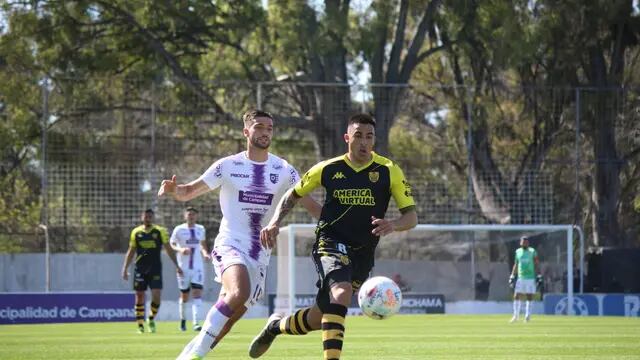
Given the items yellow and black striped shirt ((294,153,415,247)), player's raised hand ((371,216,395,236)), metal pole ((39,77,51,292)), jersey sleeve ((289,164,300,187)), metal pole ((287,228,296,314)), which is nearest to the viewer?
player's raised hand ((371,216,395,236))

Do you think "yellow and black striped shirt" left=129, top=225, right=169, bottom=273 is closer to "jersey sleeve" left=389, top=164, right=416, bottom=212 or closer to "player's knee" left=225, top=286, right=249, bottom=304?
"player's knee" left=225, top=286, right=249, bottom=304

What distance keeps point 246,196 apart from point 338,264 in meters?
1.44

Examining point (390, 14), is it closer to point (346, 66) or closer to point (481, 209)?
point (346, 66)

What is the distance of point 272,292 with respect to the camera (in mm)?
35969

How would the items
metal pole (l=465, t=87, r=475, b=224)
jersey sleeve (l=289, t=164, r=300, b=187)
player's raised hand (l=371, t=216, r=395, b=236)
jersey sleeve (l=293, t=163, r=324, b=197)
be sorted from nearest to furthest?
player's raised hand (l=371, t=216, r=395, b=236), jersey sleeve (l=293, t=163, r=324, b=197), jersey sleeve (l=289, t=164, r=300, b=187), metal pole (l=465, t=87, r=475, b=224)

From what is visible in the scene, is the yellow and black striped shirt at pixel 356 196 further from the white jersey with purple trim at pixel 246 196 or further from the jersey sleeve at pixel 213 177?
the jersey sleeve at pixel 213 177

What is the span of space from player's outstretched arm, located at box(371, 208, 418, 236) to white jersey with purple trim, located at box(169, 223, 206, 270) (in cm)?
1432

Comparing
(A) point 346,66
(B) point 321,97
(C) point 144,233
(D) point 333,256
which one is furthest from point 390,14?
(D) point 333,256

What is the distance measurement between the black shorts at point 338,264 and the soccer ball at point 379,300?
0.32m

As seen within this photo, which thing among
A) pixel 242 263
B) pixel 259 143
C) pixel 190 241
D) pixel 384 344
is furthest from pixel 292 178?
pixel 190 241

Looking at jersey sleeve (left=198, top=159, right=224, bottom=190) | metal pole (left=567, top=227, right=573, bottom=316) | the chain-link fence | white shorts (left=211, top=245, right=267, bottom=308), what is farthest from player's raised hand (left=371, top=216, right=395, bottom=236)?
metal pole (left=567, top=227, right=573, bottom=316)

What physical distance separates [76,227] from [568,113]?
1605cm

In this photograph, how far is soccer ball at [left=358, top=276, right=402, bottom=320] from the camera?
1020 centimetres

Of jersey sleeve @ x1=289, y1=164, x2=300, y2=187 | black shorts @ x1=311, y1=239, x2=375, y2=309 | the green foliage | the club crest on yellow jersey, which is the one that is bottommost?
black shorts @ x1=311, y1=239, x2=375, y2=309
